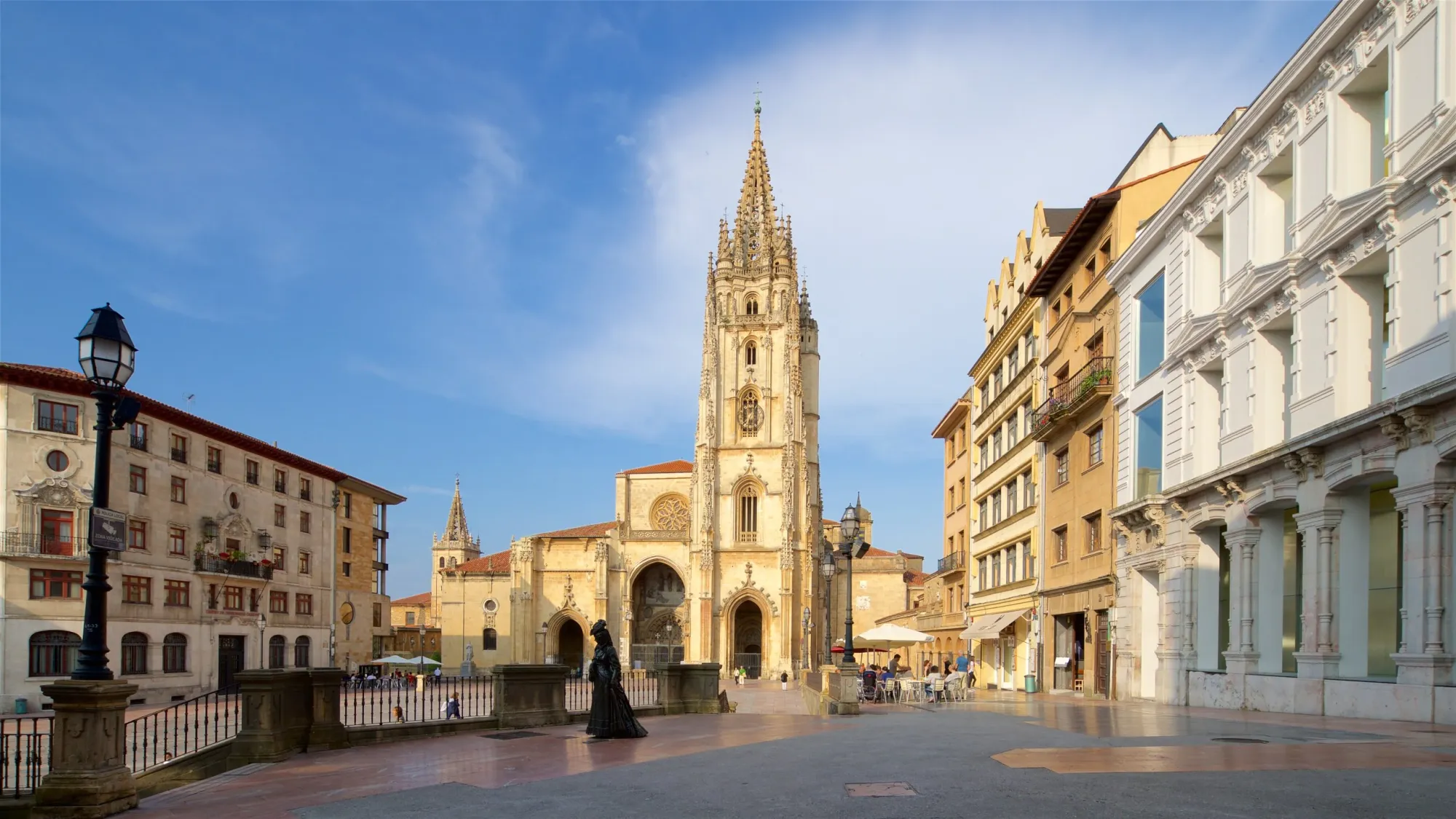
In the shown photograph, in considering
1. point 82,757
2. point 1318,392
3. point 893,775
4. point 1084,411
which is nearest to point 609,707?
point 893,775

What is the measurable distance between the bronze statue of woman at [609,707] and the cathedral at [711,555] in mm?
58111

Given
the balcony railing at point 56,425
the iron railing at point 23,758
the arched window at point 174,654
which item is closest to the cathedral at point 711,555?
the arched window at point 174,654

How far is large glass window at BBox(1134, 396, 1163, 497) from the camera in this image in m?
25.4

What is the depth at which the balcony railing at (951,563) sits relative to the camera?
5088 centimetres

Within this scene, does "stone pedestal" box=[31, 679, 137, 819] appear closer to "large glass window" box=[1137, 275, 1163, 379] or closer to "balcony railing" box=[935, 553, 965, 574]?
"large glass window" box=[1137, 275, 1163, 379]

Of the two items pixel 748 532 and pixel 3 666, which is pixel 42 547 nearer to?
pixel 3 666

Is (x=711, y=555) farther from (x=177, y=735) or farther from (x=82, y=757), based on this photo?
(x=82, y=757)

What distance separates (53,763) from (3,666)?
108 ft

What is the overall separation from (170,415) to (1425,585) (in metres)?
44.5

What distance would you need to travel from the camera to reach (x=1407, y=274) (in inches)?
613

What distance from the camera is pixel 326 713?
1576 cm

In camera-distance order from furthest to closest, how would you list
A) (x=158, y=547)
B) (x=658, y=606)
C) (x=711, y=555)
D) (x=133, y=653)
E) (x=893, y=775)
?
(x=658, y=606)
(x=711, y=555)
(x=158, y=547)
(x=133, y=653)
(x=893, y=775)

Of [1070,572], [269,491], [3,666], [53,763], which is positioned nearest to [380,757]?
[53,763]

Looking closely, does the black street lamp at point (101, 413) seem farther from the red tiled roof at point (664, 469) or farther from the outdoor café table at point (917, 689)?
the red tiled roof at point (664, 469)
